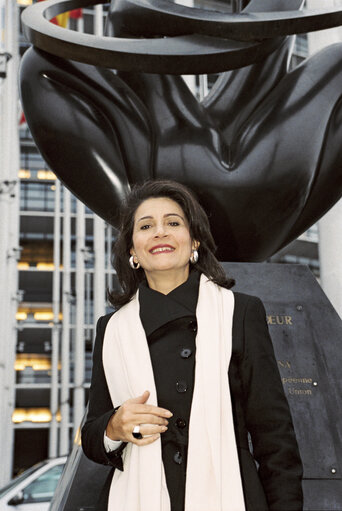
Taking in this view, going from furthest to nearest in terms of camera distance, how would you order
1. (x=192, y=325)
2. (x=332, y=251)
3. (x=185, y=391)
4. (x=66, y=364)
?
(x=66, y=364)
(x=332, y=251)
(x=192, y=325)
(x=185, y=391)

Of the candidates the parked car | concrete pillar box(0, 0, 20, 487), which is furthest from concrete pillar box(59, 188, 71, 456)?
the parked car

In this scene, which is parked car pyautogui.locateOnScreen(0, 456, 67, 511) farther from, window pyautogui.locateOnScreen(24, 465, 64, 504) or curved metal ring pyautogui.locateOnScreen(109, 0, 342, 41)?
curved metal ring pyautogui.locateOnScreen(109, 0, 342, 41)

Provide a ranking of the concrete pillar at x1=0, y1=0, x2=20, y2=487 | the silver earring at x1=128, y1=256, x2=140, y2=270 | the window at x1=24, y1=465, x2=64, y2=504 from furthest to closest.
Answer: the concrete pillar at x1=0, y1=0, x2=20, y2=487 → the window at x1=24, y1=465, x2=64, y2=504 → the silver earring at x1=128, y1=256, x2=140, y2=270

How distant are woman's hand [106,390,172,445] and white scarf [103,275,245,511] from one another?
5 cm

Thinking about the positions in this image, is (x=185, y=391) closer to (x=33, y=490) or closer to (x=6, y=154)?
(x=33, y=490)

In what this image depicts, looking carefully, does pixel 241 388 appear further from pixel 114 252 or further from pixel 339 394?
pixel 339 394

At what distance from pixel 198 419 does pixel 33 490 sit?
6.44 meters

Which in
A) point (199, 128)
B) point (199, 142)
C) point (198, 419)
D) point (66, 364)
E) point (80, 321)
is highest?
point (80, 321)

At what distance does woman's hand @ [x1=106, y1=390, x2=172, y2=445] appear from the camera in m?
1.77

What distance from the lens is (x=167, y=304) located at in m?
2.02

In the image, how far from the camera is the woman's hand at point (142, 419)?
5.81ft

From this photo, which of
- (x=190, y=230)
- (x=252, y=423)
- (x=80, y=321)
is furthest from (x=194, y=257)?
(x=80, y=321)

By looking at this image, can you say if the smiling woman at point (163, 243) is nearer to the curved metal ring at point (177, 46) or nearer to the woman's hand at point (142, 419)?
the woman's hand at point (142, 419)

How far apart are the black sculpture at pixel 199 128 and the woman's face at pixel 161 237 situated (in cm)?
156
